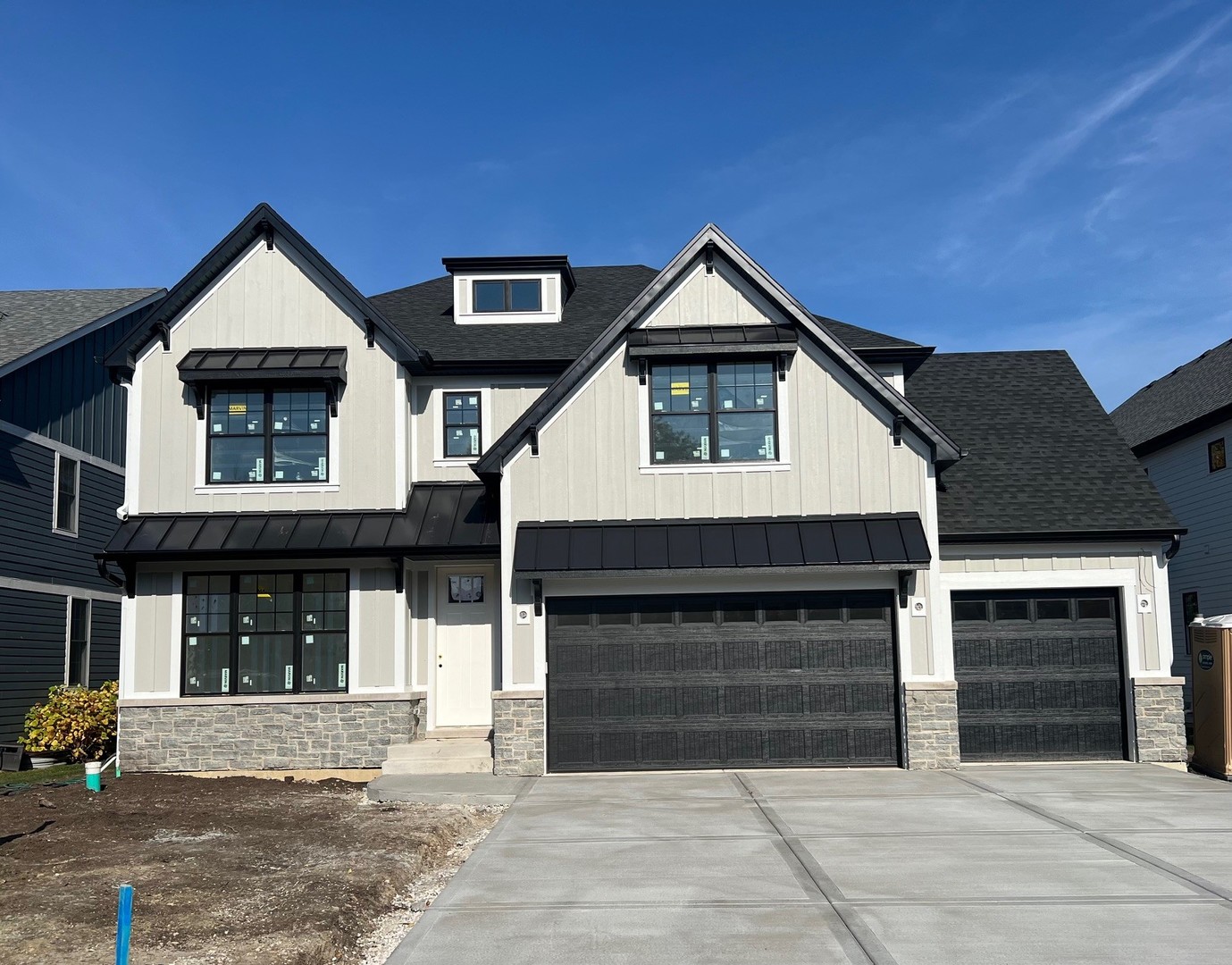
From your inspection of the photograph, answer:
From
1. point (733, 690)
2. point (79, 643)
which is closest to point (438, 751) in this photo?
point (733, 690)

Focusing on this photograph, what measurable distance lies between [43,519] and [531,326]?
31.6 ft

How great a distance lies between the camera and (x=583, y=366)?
16.0 metres

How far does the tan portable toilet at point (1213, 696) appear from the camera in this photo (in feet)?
47.1

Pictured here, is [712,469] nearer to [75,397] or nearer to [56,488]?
[56,488]

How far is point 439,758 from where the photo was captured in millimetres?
15781

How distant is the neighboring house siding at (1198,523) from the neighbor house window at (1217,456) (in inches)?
3.9

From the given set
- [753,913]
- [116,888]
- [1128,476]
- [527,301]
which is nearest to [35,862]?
[116,888]

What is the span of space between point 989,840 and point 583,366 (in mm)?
8468

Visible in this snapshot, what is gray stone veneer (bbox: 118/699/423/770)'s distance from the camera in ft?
53.8

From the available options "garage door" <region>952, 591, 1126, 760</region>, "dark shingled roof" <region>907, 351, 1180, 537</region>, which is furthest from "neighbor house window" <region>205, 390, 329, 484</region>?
"garage door" <region>952, 591, 1126, 760</region>

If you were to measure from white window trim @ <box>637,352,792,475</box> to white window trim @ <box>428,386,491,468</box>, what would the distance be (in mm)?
3234

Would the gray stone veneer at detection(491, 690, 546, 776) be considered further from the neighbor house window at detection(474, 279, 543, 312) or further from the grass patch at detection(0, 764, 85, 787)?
the neighbor house window at detection(474, 279, 543, 312)

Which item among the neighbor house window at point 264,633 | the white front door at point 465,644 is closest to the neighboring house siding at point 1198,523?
the white front door at point 465,644

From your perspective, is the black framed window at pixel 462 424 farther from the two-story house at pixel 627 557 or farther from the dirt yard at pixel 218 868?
the dirt yard at pixel 218 868
